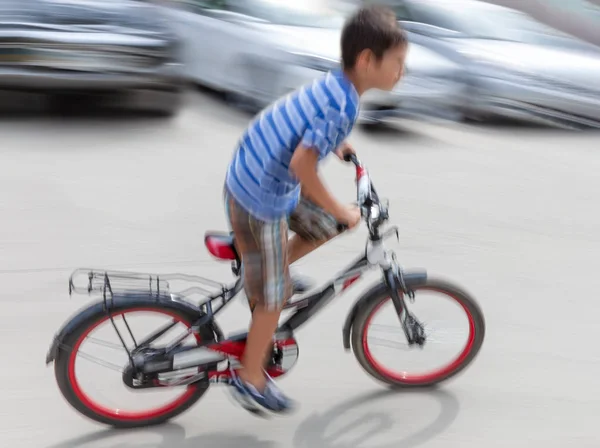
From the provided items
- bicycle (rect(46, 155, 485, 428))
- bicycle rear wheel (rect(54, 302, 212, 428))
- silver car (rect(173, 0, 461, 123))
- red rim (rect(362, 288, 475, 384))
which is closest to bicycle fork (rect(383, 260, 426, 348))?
bicycle (rect(46, 155, 485, 428))

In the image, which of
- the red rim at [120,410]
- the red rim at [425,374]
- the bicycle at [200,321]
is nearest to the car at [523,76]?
the red rim at [425,374]

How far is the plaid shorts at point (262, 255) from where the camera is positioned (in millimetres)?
2504

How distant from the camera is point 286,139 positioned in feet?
7.79

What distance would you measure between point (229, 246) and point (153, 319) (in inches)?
15.7

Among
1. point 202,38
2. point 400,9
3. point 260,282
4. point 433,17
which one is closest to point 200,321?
point 260,282

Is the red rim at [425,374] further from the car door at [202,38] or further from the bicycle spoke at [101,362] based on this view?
the car door at [202,38]

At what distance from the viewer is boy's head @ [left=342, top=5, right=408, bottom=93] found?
7.32 feet

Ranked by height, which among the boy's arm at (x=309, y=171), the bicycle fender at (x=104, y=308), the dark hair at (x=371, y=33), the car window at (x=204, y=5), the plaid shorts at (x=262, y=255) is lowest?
the bicycle fender at (x=104, y=308)

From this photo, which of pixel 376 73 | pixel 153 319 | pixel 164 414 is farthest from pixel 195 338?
pixel 376 73

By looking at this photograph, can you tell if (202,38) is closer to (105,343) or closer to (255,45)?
(255,45)

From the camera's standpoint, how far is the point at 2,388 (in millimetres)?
3021

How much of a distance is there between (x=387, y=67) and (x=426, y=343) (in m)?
1.26

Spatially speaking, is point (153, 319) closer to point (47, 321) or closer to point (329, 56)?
point (47, 321)

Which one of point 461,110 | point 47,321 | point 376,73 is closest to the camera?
point 376,73
